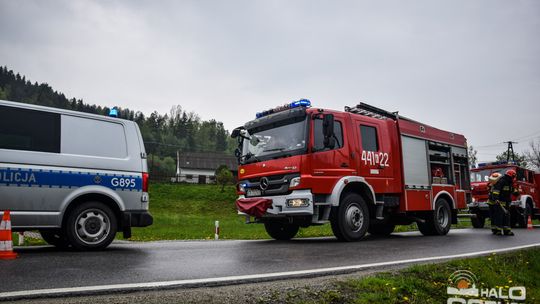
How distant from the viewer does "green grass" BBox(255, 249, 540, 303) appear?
4.09 m

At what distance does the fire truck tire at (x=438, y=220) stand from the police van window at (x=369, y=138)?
2962 millimetres

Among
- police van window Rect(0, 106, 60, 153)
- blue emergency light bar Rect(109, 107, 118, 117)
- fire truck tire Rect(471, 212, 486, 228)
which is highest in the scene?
blue emergency light bar Rect(109, 107, 118, 117)

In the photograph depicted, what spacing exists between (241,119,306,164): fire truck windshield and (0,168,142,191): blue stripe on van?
2840 millimetres

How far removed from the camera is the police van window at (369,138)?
9.79 meters

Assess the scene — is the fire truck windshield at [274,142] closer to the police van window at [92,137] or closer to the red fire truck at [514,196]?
the police van window at [92,137]

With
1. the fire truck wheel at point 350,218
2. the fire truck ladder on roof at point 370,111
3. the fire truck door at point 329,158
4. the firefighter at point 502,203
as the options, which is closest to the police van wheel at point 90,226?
the fire truck door at point 329,158

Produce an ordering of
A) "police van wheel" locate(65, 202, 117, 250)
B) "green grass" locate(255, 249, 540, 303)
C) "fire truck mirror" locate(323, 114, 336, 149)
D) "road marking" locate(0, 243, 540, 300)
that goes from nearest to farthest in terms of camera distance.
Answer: "road marking" locate(0, 243, 540, 300)
"green grass" locate(255, 249, 540, 303)
"police van wheel" locate(65, 202, 117, 250)
"fire truck mirror" locate(323, 114, 336, 149)

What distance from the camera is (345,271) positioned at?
530 cm

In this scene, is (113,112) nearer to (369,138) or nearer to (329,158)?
(329,158)

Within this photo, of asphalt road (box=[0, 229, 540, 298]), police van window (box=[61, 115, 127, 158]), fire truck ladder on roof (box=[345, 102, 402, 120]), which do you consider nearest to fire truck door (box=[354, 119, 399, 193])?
fire truck ladder on roof (box=[345, 102, 402, 120])

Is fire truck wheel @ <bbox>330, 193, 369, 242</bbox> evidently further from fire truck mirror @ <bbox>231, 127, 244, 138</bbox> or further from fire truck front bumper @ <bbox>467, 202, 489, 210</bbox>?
fire truck front bumper @ <bbox>467, 202, 489, 210</bbox>

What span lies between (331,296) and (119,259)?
318 centimetres

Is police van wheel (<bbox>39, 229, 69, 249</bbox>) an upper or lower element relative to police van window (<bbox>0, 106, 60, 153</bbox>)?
lower

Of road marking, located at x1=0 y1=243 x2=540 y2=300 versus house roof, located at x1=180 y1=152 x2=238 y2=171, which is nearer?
road marking, located at x1=0 y1=243 x2=540 y2=300
